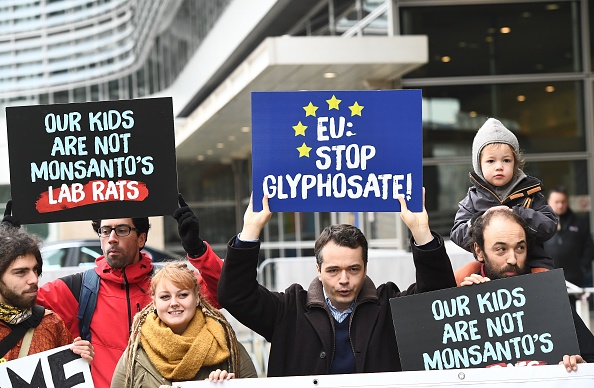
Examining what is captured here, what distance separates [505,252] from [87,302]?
2030 millimetres

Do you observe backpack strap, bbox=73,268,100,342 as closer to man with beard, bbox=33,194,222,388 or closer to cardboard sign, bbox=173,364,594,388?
man with beard, bbox=33,194,222,388

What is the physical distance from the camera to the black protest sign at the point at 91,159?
4.92m

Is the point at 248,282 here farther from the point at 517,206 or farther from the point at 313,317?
the point at 517,206

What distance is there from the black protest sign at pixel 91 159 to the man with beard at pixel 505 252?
1541 mm

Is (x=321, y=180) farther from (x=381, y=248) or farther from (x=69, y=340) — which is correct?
(x=381, y=248)

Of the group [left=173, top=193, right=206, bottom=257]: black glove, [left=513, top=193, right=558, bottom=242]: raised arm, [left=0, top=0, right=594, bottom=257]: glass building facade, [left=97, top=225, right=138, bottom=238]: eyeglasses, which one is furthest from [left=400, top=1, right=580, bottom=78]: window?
[left=173, top=193, right=206, bottom=257]: black glove

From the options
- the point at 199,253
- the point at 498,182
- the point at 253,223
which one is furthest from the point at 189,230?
the point at 498,182

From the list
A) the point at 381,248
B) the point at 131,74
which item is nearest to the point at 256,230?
the point at 381,248

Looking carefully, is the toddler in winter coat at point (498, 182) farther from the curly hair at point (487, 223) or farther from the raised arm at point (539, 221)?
the curly hair at point (487, 223)

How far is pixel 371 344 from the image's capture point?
438 centimetres

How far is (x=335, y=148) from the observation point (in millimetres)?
4570

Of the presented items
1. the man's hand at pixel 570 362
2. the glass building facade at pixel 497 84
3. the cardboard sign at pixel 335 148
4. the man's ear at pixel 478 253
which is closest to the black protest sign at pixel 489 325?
the man's hand at pixel 570 362

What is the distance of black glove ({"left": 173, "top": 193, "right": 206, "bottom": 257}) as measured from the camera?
15.4 feet

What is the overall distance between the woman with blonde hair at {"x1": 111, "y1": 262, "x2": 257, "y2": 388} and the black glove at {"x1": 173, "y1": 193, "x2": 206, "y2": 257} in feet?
0.70
